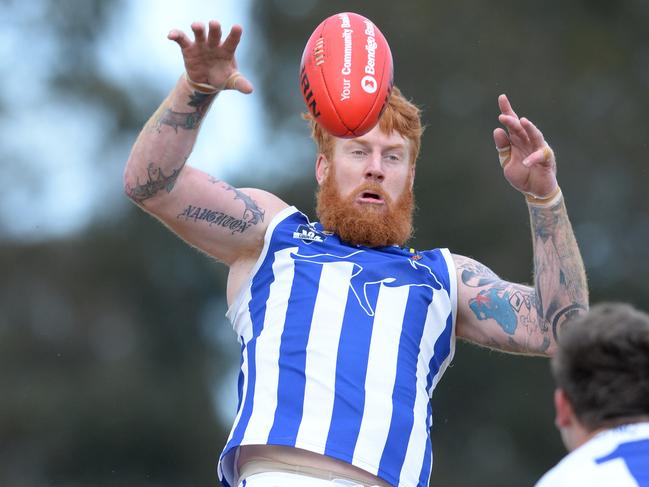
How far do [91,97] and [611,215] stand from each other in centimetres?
591

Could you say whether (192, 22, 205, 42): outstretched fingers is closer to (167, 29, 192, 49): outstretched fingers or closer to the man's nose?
(167, 29, 192, 49): outstretched fingers

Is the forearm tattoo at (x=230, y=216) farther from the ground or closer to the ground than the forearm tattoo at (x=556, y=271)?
farther from the ground

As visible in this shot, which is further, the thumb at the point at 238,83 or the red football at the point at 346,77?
the red football at the point at 346,77

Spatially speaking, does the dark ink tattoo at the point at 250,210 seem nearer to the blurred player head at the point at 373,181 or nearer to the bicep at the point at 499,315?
the blurred player head at the point at 373,181

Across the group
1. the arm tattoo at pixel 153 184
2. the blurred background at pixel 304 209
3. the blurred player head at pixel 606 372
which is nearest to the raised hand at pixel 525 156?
the arm tattoo at pixel 153 184

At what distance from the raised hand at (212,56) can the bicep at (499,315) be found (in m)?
1.10

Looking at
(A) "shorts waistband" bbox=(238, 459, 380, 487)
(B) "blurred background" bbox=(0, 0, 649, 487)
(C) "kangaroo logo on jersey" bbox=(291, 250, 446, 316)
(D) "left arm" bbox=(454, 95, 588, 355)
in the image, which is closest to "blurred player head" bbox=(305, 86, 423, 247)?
(C) "kangaroo logo on jersey" bbox=(291, 250, 446, 316)

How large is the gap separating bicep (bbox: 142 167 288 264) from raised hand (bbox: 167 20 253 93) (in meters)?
0.39

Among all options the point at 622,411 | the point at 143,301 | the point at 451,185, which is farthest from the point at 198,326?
the point at 622,411

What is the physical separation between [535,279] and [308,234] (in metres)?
0.81

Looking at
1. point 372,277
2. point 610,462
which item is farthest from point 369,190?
point 610,462

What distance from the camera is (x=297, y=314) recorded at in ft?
15.0

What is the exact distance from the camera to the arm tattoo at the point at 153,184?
4605mm

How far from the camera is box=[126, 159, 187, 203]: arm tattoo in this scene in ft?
15.1
